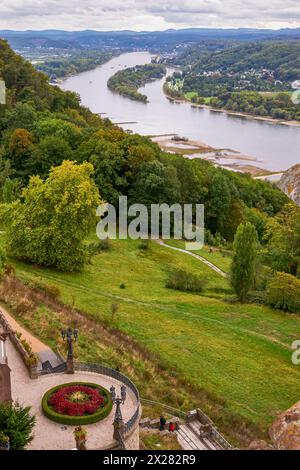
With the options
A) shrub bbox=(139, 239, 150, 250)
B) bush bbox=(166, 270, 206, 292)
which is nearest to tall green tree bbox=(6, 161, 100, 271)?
bush bbox=(166, 270, 206, 292)

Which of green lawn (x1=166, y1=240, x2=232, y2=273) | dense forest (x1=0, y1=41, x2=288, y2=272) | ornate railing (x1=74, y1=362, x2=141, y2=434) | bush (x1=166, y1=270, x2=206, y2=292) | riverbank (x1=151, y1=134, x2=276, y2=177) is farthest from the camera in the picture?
riverbank (x1=151, y1=134, x2=276, y2=177)

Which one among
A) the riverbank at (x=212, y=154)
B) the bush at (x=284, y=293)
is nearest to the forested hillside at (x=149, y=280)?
the bush at (x=284, y=293)

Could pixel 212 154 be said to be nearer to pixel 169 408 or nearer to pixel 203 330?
pixel 203 330

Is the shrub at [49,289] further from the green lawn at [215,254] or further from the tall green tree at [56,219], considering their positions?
the green lawn at [215,254]

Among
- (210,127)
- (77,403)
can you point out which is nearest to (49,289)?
(77,403)

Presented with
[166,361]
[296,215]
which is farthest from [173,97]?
[166,361]

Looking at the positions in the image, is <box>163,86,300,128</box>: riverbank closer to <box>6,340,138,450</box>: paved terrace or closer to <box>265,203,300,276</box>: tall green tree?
<box>265,203,300,276</box>: tall green tree

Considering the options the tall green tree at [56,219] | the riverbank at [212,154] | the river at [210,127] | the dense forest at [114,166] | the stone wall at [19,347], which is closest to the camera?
the stone wall at [19,347]

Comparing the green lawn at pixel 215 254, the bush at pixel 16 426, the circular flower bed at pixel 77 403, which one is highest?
the bush at pixel 16 426
